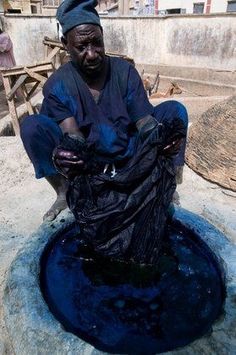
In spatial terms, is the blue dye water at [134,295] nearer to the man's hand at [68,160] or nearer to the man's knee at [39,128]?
the man's hand at [68,160]

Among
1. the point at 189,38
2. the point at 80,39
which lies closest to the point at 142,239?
the point at 80,39

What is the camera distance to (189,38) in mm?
12633

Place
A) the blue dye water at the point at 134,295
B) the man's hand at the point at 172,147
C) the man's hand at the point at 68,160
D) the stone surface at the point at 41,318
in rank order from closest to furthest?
the stone surface at the point at 41,318 → the blue dye water at the point at 134,295 → the man's hand at the point at 68,160 → the man's hand at the point at 172,147

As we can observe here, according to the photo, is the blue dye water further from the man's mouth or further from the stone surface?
the man's mouth

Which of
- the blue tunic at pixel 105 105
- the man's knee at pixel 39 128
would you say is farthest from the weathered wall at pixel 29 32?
the blue tunic at pixel 105 105

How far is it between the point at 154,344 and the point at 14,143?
9.23ft

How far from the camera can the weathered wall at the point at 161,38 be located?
11930 millimetres

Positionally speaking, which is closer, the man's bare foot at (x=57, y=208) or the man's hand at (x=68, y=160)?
the man's hand at (x=68, y=160)

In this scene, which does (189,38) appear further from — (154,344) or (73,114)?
(154,344)

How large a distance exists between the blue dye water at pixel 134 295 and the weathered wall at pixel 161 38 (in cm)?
1154

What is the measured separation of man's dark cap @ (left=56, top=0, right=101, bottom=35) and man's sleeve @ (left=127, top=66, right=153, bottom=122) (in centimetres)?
50

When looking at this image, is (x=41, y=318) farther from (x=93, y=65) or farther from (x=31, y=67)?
(x=31, y=67)

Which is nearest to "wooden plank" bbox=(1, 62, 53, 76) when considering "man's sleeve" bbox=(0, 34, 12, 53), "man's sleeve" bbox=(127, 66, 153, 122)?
"man's sleeve" bbox=(127, 66, 153, 122)

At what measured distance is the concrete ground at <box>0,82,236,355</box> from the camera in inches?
106
